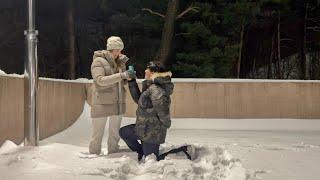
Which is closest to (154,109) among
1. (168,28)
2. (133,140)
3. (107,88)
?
(133,140)

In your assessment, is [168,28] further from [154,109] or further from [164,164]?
[164,164]

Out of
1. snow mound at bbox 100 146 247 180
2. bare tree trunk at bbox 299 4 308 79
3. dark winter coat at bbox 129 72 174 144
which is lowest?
snow mound at bbox 100 146 247 180

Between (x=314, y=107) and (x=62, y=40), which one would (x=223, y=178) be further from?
(x=62, y=40)

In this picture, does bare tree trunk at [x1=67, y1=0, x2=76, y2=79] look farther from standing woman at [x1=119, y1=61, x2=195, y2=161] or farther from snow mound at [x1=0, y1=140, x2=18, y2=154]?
standing woman at [x1=119, y1=61, x2=195, y2=161]

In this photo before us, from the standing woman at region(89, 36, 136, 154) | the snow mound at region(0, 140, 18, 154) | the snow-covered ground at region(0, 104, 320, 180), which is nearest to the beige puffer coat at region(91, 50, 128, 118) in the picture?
the standing woman at region(89, 36, 136, 154)

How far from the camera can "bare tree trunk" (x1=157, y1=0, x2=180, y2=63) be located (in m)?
23.1

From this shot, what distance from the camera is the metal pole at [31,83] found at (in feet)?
24.4

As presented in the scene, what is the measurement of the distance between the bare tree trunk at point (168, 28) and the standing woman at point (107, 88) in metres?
15.6

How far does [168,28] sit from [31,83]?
16173 millimetres

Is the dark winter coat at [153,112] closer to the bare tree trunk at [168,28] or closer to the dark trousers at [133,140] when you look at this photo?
the dark trousers at [133,140]

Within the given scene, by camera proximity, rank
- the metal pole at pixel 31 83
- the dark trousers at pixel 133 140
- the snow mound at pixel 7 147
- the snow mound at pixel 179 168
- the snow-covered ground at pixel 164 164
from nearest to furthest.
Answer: the snow-covered ground at pixel 164 164, the snow mound at pixel 179 168, the snow mound at pixel 7 147, the dark trousers at pixel 133 140, the metal pole at pixel 31 83

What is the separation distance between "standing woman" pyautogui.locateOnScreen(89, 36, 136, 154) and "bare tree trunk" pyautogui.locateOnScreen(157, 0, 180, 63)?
613 inches

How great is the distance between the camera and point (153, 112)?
688 centimetres

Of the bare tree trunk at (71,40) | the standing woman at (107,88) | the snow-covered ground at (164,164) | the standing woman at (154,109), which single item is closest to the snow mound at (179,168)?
the snow-covered ground at (164,164)
